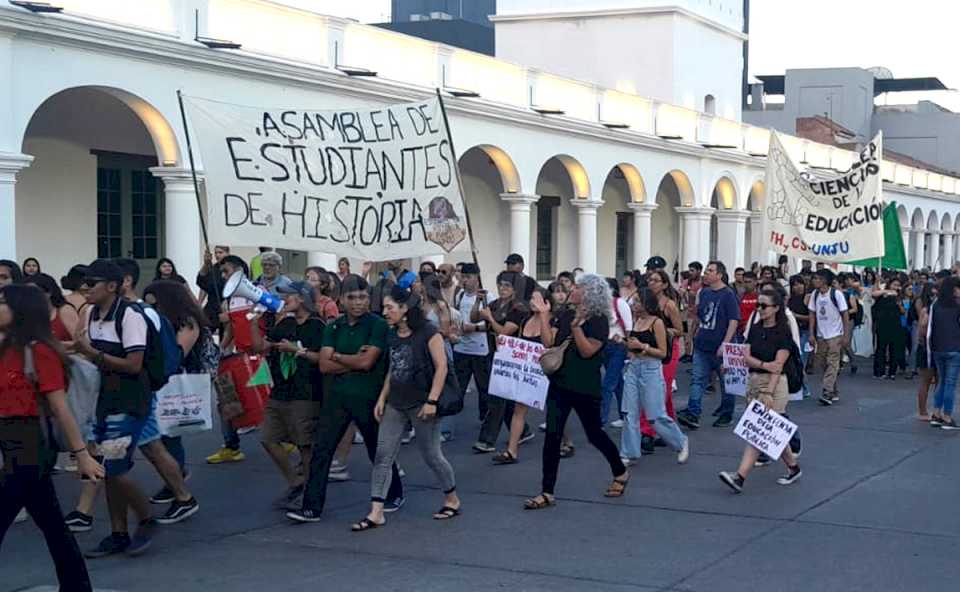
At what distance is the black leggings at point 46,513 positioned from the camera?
20.4 ft

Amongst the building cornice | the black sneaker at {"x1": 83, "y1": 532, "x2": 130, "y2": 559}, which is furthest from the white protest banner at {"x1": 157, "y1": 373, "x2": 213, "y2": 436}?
the building cornice

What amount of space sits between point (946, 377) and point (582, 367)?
6.05m

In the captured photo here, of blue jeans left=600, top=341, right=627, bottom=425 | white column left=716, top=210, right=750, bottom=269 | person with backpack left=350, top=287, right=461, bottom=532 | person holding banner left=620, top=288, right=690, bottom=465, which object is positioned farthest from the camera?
white column left=716, top=210, right=750, bottom=269

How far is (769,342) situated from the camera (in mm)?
10102

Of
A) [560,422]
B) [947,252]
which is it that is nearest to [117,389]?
[560,422]

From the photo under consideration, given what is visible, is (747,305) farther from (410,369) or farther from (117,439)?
(117,439)

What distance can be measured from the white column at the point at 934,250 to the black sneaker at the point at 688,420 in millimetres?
45480

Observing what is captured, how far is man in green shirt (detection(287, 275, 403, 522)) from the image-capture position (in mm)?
8344

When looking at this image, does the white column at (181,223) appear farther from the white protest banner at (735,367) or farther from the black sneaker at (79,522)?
the black sneaker at (79,522)

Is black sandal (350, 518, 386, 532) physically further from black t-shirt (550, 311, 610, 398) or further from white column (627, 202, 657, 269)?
white column (627, 202, 657, 269)

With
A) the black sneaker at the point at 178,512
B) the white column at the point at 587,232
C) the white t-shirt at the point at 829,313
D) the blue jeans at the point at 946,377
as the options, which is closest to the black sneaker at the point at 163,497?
the black sneaker at the point at 178,512

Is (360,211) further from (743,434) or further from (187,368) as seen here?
(743,434)

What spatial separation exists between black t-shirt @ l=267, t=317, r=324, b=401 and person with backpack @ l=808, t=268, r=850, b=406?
8.54 metres

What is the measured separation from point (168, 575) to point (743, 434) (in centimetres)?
461
